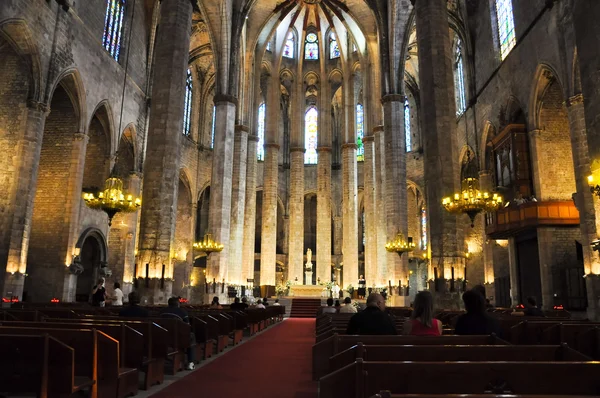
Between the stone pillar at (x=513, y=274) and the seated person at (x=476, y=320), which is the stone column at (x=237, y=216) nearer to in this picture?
the stone pillar at (x=513, y=274)

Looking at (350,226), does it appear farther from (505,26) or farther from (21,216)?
(21,216)

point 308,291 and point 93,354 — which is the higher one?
point 308,291

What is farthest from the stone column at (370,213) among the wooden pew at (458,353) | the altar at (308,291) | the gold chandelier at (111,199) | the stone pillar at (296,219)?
the wooden pew at (458,353)

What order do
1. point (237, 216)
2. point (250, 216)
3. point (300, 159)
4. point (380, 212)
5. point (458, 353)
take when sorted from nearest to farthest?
point (458, 353)
point (237, 216)
point (380, 212)
point (250, 216)
point (300, 159)

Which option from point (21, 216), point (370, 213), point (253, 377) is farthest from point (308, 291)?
point (253, 377)

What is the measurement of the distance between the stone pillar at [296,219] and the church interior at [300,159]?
0.14 metres

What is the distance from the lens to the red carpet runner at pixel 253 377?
5.60 metres

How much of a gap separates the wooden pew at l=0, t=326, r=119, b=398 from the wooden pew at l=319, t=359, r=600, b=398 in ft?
8.97

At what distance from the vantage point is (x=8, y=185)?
16.2 m

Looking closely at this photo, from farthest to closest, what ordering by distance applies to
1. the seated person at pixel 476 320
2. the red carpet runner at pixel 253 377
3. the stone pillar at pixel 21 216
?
the stone pillar at pixel 21 216 → the red carpet runner at pixel 253 377 → the seated person at pixel 476 320

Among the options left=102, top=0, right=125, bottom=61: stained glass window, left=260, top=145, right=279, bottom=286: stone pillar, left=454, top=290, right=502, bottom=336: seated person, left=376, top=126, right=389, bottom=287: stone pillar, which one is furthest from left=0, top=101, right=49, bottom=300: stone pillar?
left=376, top=126, right=389, bottom=287: stone pillar

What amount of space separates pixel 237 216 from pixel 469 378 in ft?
88.0

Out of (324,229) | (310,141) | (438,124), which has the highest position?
(310,141)

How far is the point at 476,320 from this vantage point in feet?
15.6
